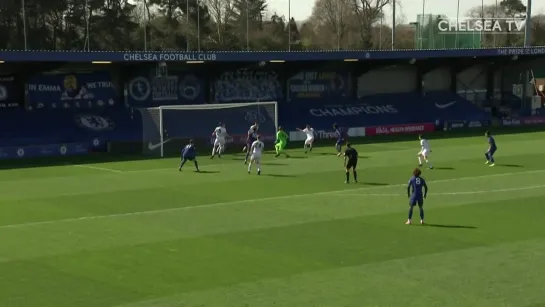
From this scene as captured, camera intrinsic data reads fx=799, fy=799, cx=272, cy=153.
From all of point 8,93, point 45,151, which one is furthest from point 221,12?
point 45,151

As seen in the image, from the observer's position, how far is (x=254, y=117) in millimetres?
51938

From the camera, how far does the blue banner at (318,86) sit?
61.6 meters

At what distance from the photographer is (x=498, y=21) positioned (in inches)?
2803

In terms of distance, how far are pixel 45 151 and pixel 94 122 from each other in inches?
282

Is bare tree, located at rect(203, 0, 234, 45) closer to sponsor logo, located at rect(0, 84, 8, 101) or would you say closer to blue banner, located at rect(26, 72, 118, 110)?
blue banner, located at rect(26, 72, 118, 110)

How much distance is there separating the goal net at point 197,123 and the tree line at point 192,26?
963 centimetres

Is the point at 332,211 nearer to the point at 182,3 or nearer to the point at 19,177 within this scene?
the point at 19,177

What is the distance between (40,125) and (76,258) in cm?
3165

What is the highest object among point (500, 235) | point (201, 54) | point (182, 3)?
point (182, 3)

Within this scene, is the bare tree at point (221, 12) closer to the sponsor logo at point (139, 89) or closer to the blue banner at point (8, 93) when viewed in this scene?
the sponsor logo at point (139, 89)

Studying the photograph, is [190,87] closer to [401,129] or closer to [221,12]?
[401,129]

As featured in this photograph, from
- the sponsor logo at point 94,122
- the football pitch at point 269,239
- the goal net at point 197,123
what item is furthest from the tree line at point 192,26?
the football pitch at point 269,239

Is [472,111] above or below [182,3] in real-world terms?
below

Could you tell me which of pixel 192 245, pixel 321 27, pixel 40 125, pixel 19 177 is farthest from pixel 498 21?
pixel 192 245
